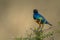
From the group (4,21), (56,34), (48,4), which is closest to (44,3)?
(48,4)

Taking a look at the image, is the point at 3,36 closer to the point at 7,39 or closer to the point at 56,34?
the point at 7,39

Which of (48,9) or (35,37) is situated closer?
(35,37)

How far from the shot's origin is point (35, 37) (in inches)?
70.2

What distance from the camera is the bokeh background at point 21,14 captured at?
2.57m

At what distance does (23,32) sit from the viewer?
8.54 feet

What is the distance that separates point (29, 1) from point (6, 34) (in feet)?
1.82

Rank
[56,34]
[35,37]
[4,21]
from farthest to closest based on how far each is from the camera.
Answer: [4,21] < [56,34] < [35,37]

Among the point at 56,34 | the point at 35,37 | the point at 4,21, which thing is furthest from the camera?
the point at 4,21

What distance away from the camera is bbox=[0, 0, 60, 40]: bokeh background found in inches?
101

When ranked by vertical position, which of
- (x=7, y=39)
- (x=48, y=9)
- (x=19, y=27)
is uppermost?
(x=48, y=9)

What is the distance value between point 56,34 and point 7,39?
2.22ft

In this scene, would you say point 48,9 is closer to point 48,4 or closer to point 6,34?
point 48,4

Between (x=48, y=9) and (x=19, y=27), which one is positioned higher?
(x=48, y=9)

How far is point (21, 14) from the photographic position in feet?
8.70
